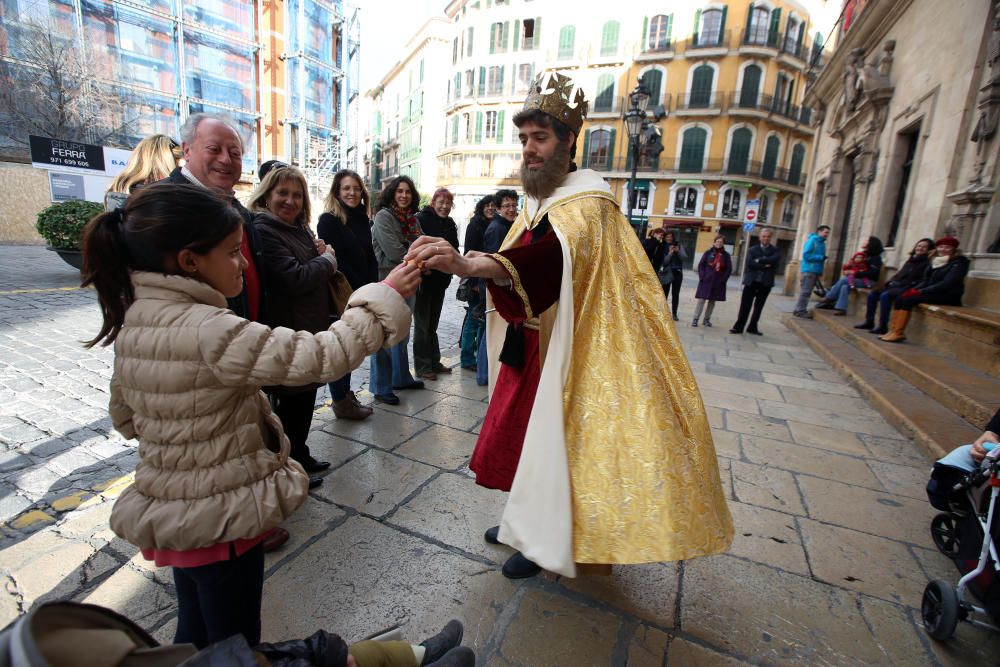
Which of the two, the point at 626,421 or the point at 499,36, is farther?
the point at 499,36

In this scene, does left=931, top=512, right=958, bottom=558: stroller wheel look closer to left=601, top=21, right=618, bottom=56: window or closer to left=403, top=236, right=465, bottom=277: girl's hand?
Answer: left=403, top=236, right=465, bottom=277: girl's hand

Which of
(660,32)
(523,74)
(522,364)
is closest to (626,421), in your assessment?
(522,364)

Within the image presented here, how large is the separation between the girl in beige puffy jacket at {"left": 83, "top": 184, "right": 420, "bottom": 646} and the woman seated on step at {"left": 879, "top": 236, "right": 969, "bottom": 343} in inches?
290

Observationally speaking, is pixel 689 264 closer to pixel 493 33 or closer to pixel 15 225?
pixel 493 33

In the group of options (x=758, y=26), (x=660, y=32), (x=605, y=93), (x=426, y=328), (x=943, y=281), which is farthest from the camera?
(x=605, y=93)

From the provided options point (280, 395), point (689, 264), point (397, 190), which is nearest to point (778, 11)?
point (689, 264)

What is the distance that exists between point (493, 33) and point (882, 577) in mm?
41359

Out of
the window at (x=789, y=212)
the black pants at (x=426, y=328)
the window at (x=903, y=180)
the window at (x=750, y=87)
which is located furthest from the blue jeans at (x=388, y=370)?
the window at (x=789, y=212)

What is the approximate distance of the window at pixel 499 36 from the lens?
3553 cm

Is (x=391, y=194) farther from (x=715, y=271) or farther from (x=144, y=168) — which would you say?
(x=715, y=271)

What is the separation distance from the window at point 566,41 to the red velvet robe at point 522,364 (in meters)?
37.0

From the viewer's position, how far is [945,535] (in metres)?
2.46

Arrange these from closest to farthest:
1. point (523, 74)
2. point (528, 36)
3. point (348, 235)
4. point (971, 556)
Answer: point (971, 556)
point (348, 235)
point (528, 36)
point (523, 74)

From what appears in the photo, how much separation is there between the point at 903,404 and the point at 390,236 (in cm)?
485
